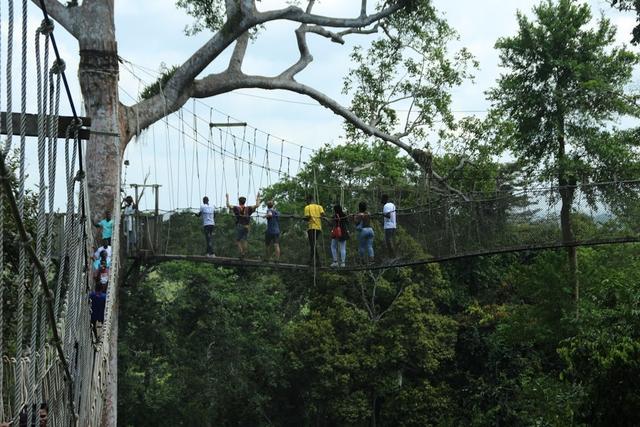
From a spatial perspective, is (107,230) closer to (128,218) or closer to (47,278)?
(128,218)

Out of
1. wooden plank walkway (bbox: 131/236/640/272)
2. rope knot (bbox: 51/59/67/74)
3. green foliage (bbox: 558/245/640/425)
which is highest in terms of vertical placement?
rope knot (bbox: 51/59/67/74)

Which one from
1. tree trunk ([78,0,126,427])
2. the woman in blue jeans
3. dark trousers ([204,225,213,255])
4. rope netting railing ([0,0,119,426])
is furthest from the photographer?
dark trousers ([204,225,213,255])

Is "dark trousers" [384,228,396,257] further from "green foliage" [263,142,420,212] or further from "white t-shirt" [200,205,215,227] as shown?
"green foliage" [263,142,420,212]

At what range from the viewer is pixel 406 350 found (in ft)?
79.8

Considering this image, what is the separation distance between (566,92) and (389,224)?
897cm

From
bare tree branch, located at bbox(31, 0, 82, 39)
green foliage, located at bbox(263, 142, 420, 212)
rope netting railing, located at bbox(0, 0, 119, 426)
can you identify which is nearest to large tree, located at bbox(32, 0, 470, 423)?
bare tree branch, located at bbox(31, 0, 82, 39)

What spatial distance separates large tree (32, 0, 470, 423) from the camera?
11.9 m

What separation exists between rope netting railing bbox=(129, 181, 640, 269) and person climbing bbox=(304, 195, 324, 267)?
92 millimetres

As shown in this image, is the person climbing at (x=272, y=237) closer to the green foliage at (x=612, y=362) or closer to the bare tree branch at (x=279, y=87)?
the bare tree branch at (x=279, y=87)

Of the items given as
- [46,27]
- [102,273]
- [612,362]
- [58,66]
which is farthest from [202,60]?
[46,27]

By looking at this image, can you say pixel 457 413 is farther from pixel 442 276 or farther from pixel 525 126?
pixel 525 126

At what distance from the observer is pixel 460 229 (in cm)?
1278

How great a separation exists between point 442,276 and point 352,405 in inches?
165

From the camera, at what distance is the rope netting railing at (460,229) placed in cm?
1266
